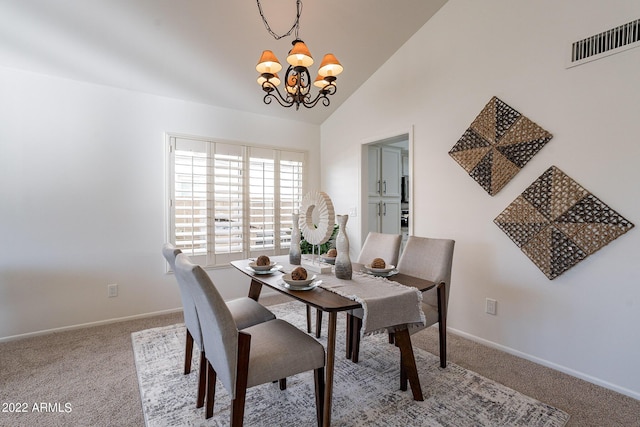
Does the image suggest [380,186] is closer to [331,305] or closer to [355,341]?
[355,341]

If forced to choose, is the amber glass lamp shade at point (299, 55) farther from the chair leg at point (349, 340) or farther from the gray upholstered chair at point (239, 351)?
the chair leg at point (349, 340)

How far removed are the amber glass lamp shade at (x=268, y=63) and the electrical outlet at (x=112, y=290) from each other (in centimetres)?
266

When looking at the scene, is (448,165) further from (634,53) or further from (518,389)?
(518,389)

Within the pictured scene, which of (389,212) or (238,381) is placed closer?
(238,381)

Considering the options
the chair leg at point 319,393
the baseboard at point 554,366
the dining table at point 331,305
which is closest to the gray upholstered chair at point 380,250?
the dining table at point 331,305

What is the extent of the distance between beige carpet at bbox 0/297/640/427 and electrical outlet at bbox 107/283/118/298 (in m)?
0.42

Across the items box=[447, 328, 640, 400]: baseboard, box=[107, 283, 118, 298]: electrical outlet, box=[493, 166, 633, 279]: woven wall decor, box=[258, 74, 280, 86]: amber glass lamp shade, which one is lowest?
box=[447, 328, 640, 400]: baseboard

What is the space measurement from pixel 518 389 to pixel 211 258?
3.15 m

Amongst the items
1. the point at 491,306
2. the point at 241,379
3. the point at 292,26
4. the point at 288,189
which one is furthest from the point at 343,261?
the point at 288,189

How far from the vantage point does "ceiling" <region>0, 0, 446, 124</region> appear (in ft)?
7.80

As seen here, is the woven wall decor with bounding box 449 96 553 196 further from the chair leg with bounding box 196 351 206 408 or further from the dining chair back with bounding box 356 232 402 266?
the chair leg with bounding box 196 351 206 408

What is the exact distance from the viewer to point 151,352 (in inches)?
100

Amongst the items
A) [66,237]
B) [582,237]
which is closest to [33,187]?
[66,237]

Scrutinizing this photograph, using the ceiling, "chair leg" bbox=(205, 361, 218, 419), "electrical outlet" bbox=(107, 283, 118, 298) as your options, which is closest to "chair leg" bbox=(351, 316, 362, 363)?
"chair leg" bbox=(205, 361, 218, 419)
